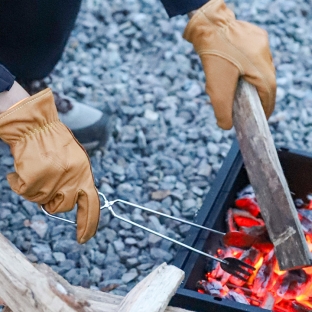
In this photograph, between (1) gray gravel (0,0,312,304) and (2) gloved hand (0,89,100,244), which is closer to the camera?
(2) gloved hand (0,89,100,244)

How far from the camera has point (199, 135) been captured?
288 cm

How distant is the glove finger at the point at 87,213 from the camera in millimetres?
1596

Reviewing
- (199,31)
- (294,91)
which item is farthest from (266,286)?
(294,91)

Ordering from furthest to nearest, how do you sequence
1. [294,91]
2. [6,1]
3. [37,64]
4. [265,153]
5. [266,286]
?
[294,91] → [37,64] → [6,1] → [266,286] → [265,153]

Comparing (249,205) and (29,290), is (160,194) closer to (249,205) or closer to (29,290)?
(249,205)

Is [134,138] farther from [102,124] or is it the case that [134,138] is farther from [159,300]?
[159,300]

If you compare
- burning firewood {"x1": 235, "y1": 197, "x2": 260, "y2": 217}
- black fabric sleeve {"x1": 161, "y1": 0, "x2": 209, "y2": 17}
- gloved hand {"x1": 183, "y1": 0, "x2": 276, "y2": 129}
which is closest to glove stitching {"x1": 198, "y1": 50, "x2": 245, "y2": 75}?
gloved hand {"x1": 183, "y1": 0, "x2": 276, "y2": 129}

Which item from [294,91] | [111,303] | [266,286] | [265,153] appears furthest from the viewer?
[294,91]

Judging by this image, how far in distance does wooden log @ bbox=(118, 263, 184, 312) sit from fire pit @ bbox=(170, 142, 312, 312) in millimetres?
313

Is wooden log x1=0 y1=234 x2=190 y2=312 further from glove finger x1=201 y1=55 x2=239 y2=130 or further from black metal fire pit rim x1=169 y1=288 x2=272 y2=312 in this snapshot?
glove finger x1=201 y1=55 x2=239 y2=130

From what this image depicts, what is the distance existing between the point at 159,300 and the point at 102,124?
159cm

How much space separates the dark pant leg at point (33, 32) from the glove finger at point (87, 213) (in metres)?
1.09

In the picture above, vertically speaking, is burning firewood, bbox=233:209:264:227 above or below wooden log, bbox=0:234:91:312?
below

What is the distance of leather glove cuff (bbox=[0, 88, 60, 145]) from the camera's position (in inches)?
60.1
